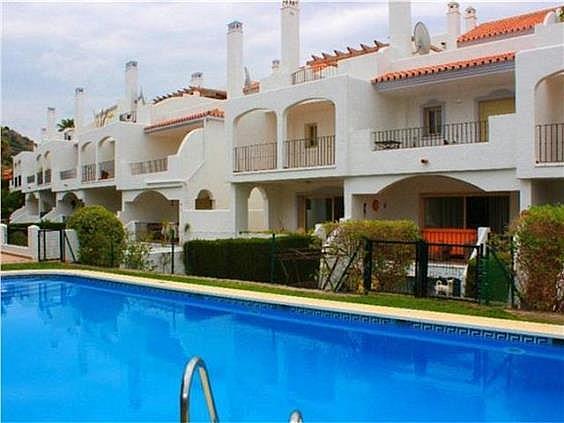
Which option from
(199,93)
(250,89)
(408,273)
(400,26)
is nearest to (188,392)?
(408,273)

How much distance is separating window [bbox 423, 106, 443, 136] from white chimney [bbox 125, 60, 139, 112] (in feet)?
69.3

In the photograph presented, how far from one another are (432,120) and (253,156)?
745cm

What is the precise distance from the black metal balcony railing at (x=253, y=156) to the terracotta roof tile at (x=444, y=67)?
5.55 meters

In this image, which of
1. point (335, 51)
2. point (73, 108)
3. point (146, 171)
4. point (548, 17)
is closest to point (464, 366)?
point (548, 17)

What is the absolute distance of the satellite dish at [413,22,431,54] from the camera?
23.0 m

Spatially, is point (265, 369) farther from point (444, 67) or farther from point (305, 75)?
point (305, 75)

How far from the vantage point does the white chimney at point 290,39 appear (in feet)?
81.8

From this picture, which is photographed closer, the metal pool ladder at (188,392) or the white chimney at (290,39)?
the metal pool ladder at (188,392)

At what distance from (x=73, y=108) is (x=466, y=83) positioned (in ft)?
114

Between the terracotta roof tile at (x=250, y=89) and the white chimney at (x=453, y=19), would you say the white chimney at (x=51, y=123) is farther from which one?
the white chimney at (x=453, y=19)

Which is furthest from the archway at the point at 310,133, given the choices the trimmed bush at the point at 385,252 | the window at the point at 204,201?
the trimmed bush at the point at 385,252

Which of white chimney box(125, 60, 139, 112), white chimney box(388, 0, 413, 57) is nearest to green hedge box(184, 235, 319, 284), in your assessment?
white chimney box(388, 0, 413, 57)

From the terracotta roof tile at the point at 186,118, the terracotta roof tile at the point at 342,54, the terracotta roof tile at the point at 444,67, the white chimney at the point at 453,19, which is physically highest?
the white chimney at the point at 453,19

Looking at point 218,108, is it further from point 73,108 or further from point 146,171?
point 73,108
